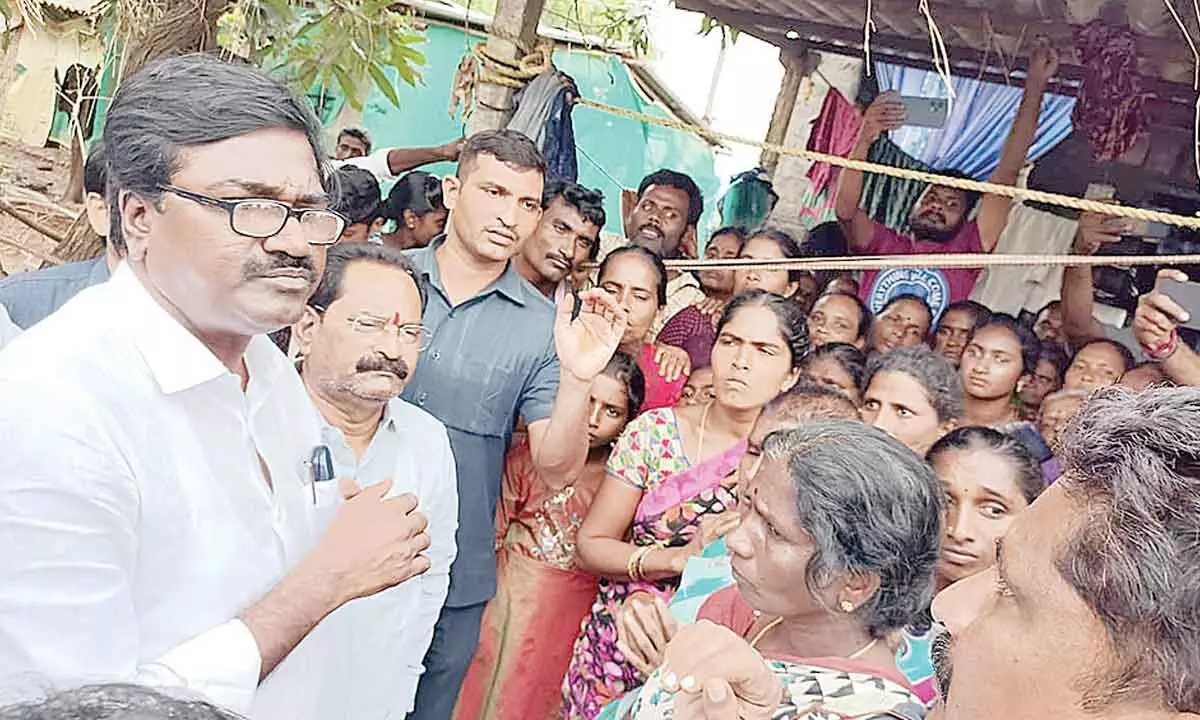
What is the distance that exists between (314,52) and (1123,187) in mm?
3283

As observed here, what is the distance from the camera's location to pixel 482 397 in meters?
2.76

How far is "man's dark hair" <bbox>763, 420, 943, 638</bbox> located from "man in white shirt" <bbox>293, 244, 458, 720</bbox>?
35.4 inches

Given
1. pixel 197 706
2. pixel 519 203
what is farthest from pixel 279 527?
pixel 519 203

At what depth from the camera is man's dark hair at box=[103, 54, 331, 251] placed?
4.75ft

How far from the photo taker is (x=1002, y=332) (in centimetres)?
→ 325

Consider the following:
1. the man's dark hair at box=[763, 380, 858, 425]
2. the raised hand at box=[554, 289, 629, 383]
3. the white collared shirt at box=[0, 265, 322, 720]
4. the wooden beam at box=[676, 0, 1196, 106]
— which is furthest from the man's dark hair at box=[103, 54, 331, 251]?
the wooden beam at box=[676, 0, 1196, 106]

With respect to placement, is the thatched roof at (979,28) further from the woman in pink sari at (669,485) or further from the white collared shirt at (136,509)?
the white collared shirt at (136,509)

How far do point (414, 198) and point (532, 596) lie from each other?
70.5 inches

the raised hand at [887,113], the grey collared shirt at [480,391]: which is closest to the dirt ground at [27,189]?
the grey collared shirt at [480,391]

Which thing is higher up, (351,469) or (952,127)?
(952,127)

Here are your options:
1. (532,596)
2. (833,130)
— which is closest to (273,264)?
(532,596)

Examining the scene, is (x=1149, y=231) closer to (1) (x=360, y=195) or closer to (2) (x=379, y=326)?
(1) (x=360, y=195)

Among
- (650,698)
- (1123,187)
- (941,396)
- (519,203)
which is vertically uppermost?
(1123,187)

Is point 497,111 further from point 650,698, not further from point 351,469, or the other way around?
point 650,698
